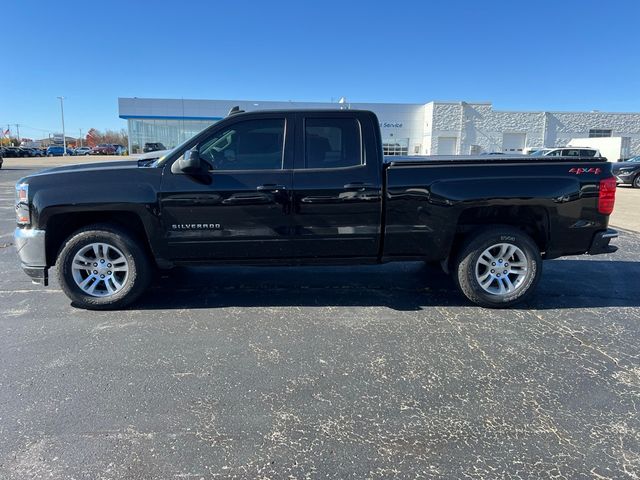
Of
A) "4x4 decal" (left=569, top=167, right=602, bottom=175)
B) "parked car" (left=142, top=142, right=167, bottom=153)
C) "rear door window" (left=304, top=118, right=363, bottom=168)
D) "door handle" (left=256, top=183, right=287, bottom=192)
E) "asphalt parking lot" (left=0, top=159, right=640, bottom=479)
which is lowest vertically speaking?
"asphalt parking lot" (left=0, top=159, right=640, bottom=479)

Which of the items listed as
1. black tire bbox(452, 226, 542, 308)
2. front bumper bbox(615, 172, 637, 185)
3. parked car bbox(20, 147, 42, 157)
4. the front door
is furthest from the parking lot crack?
parked car bbox(20, 147, 42, 157)

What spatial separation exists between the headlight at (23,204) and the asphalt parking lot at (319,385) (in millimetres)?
969

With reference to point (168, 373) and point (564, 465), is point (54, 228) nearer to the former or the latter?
point (168, 373)

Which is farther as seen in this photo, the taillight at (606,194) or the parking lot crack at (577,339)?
the taillight at (606,194)

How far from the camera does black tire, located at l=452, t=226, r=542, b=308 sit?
467 cm

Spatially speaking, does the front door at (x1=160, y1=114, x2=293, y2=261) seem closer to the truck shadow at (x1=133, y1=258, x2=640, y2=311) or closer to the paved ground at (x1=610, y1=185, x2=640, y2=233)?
the truck shadow at (x1=133, y1=258, x2=640, y2=311)

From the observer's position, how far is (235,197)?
4406mm

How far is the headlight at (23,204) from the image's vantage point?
4.40 metres

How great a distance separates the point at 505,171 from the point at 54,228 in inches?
184

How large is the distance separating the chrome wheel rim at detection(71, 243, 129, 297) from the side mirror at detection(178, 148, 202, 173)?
45.1 inches

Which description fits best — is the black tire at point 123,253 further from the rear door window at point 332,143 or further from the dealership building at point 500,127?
the dealership building at point 500,127

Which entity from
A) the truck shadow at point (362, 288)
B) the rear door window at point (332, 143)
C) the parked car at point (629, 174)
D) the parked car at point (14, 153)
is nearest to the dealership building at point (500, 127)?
the parked car at point (629, 174)

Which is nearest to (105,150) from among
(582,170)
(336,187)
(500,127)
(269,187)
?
(500,127)

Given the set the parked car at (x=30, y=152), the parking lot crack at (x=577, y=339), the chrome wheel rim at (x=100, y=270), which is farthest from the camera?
the parked car at (x=30, y=152)
